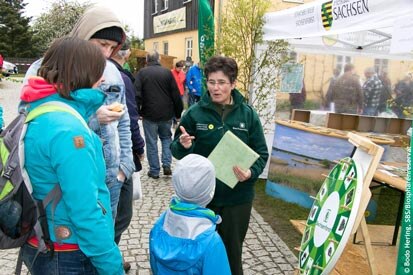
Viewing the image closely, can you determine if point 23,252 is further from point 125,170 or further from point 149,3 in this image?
point 149,3

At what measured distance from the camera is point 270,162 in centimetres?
570

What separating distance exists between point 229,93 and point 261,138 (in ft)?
1.30

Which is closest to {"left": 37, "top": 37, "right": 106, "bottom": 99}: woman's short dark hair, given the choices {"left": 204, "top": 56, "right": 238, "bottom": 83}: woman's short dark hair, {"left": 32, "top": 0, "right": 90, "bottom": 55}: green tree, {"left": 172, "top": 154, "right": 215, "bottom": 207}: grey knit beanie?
{"left": 172, "top": 154, "right": 215, "bottom": 207}: grey knit beanie

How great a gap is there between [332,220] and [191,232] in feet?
3.90

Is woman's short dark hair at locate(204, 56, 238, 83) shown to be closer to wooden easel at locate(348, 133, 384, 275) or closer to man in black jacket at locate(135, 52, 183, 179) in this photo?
wooden easel at locate(348, 133, 384, 275)

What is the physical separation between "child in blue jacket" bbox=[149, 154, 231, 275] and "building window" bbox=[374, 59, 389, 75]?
273 inches

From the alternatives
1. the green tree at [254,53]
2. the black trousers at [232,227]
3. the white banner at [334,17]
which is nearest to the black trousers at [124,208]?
the black trousers at [232,227]

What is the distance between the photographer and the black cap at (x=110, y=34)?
2277 millimetres

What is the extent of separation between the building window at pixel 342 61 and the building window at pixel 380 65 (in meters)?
0.53

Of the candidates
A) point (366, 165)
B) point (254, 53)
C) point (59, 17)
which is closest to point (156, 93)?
point (254, 53)

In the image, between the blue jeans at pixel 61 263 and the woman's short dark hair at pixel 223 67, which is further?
the woman's short dark hair at pixel 223 67

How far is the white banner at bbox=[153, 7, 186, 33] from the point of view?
1900 cm

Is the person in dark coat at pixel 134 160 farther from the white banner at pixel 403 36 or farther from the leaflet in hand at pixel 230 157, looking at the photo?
the white banner at pixel 403 36

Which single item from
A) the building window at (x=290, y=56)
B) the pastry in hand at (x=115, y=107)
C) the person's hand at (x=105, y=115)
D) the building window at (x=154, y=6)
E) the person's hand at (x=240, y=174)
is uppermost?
the building window at (x=154, y=6)
